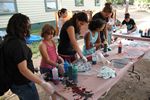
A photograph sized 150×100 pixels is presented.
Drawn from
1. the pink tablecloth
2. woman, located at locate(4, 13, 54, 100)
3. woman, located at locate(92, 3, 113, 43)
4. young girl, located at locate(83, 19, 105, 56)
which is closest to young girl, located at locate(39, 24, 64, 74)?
the pink tablecloth

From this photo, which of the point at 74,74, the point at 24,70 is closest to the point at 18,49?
the point at 24,70

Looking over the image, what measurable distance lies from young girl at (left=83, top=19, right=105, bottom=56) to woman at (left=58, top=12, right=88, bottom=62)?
31 centimetres

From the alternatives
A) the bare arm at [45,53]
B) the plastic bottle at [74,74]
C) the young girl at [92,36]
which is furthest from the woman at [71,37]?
the plastic bottle at [74,74]

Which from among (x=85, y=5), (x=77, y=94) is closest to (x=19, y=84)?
(x=77, y=94)

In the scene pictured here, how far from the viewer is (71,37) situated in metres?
2.72

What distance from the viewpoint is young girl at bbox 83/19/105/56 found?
3.07 m

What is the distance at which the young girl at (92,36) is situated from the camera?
3.07m

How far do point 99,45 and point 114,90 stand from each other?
97 cm

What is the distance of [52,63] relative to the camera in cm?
242

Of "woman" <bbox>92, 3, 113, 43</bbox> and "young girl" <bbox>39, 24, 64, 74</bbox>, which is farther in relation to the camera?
"woman" <bbox>92, 3, 113, 43</bbox>

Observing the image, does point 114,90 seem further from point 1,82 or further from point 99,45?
point 1,82

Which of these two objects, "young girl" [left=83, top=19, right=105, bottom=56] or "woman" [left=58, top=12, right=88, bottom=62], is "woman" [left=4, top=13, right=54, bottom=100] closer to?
"woman" [left=58, top=12, right=88, bottom=62]

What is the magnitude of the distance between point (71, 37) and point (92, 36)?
2.12 feet

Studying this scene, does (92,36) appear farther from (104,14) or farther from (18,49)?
(18,49)
